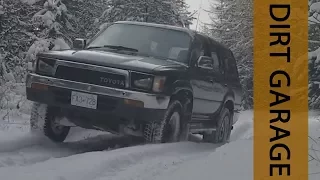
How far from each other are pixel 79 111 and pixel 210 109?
8.60 ft

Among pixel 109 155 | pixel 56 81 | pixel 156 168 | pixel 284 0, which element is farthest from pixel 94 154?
pixel 284 0

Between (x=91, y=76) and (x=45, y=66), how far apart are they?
75 cm

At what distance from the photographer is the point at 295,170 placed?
455cm

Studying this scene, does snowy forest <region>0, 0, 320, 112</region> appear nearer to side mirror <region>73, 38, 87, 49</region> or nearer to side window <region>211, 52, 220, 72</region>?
side window <region>211, 52, 220, 72</region>

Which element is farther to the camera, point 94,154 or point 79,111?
point 79,111

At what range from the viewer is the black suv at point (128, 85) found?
237 inches


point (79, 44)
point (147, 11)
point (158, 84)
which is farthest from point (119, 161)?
point (147, 11)

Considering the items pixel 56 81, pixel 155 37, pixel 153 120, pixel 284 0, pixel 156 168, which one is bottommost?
pixel 156 168

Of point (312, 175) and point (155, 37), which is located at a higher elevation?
point (155, 37)

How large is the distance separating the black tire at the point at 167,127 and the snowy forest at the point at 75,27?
230 cm

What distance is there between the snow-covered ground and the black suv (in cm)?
36

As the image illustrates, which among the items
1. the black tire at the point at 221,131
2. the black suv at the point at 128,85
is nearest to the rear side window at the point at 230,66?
the black tire at the point at 221,131

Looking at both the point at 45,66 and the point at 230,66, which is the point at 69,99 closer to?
the point at 45,66

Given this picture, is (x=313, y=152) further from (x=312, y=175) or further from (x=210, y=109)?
(x=210, y=109)
